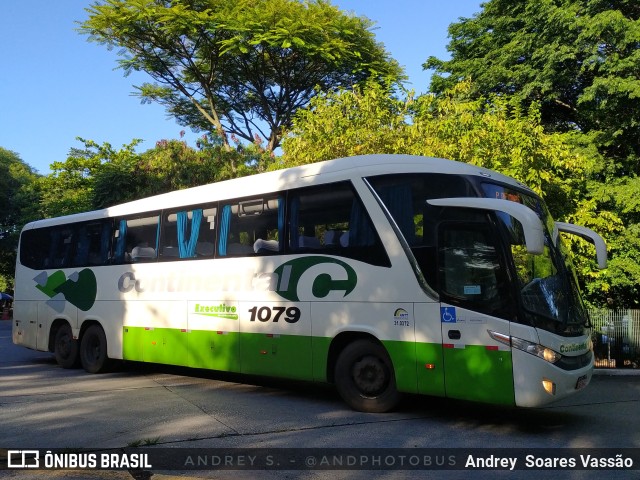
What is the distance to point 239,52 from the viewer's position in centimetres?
2453

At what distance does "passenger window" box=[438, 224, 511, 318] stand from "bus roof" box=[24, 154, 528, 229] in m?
0.94

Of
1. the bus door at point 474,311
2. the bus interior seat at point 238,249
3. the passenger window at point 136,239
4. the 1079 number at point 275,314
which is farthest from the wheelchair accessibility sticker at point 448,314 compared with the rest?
the passenger window at point 136,239

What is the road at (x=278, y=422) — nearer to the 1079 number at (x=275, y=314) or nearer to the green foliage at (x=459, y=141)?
the 1079 number at (x=275, y=314)

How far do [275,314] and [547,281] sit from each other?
13.2ft

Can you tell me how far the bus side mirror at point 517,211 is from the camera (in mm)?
6473

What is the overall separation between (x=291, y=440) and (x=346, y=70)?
21967 millimetres

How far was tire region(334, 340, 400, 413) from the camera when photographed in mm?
8141

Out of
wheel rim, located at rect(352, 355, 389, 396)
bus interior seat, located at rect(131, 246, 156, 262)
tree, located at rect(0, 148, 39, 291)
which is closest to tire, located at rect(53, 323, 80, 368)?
bus interior seat, located at rect(131, 246, 156, 262)

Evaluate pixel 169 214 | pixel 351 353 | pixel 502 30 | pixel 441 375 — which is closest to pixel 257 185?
pixel 169 214

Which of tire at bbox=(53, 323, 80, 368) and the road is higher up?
tire at bbox=(53, 323, 80, 368)

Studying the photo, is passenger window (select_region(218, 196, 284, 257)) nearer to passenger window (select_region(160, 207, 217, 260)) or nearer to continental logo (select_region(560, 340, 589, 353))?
passenger window (select_region(160, 207, 217, 260))

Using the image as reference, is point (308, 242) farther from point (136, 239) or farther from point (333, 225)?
point (136, 239)

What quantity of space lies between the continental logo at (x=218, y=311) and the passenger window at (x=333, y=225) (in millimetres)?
1630

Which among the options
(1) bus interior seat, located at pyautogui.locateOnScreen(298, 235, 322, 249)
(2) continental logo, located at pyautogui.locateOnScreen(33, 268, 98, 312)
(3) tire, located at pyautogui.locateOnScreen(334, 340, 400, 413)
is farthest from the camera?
(2) continental logo, located at pyautogui.locateOnScreen(33, 268, 98, 312)
